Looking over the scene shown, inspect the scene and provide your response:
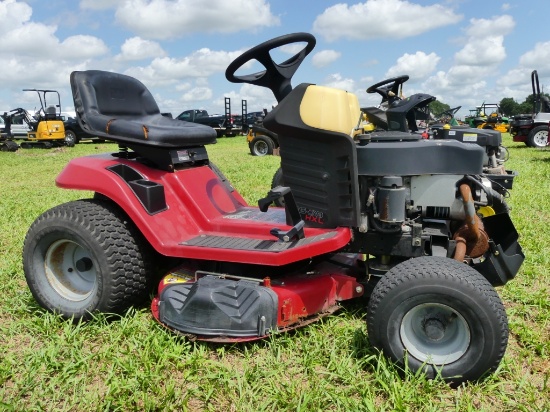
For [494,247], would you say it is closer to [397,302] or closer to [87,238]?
[397,302]

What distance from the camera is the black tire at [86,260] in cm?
275

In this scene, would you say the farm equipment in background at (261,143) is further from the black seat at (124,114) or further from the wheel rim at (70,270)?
the wheel rim at (70,270)

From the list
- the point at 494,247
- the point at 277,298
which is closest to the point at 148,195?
the point at 277,298

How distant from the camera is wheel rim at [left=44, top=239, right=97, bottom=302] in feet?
9.80

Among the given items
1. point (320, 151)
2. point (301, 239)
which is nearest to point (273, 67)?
point (320, 151)

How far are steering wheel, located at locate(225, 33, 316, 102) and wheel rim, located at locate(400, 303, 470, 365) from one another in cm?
146

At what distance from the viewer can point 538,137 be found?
14062 mm

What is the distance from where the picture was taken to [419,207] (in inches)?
103

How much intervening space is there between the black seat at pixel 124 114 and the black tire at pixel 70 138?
16154 mm

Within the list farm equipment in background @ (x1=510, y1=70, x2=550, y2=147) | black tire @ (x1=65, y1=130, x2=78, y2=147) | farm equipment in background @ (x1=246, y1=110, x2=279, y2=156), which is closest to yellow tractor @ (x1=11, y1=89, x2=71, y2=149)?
black tire @ (x1=65, y1=130, x2=78, y2=147)

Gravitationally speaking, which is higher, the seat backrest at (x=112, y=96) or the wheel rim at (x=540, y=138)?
the seat backrest at (x=112, y=96)

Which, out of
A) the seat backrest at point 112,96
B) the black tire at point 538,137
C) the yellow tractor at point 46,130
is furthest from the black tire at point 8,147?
the black tire at point 538,137

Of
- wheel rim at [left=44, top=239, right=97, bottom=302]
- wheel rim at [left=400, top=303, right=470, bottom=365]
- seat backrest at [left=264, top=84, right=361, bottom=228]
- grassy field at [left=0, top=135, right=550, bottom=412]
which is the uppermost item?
seat backrest at [left=264, top=84, right=361, bottom=228]

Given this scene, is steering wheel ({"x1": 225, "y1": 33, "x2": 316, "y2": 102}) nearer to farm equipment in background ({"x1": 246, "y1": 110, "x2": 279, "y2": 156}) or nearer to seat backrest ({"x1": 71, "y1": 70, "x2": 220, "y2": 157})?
seat backrest ({"x1": 71, "y1": 70, "x2": 220, "y2": 157})
